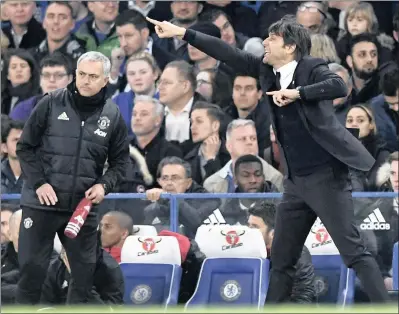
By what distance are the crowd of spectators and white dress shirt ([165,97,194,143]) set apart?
0.04 feet

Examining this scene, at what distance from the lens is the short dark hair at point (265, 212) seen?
9.78 m

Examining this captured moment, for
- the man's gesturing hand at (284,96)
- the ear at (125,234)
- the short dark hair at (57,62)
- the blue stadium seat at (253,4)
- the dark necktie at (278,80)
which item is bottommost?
the ear at (125,234)

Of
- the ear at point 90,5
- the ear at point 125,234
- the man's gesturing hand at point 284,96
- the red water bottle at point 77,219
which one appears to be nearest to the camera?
the man's gesturing hand at point 284,96

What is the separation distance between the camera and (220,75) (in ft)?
39.2

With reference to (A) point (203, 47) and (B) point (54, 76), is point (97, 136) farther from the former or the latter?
(B) point (54, 76)

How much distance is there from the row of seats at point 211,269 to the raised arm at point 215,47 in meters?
2.38

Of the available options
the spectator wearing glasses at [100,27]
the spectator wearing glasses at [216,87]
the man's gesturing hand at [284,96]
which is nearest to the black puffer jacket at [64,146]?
the man's gesturing hand at [284,96]

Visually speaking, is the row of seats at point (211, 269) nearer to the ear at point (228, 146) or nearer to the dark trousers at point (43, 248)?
the dark trousers at point (43, 248)

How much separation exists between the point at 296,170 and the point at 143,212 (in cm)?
281

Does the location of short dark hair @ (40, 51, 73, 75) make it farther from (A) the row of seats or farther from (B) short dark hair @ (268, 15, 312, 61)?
(B) short dark hair @ (268, 15, 312, 61)

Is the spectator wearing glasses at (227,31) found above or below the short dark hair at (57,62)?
above

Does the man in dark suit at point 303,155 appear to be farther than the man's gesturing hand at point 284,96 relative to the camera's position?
Yes

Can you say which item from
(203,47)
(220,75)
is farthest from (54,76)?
(203,47)

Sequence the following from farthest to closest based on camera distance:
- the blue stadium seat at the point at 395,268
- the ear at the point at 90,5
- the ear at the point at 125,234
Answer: the ear at the point at 90,5 → the ear at the point at 125,234 → the blue stadium seat at the point at 395,268
